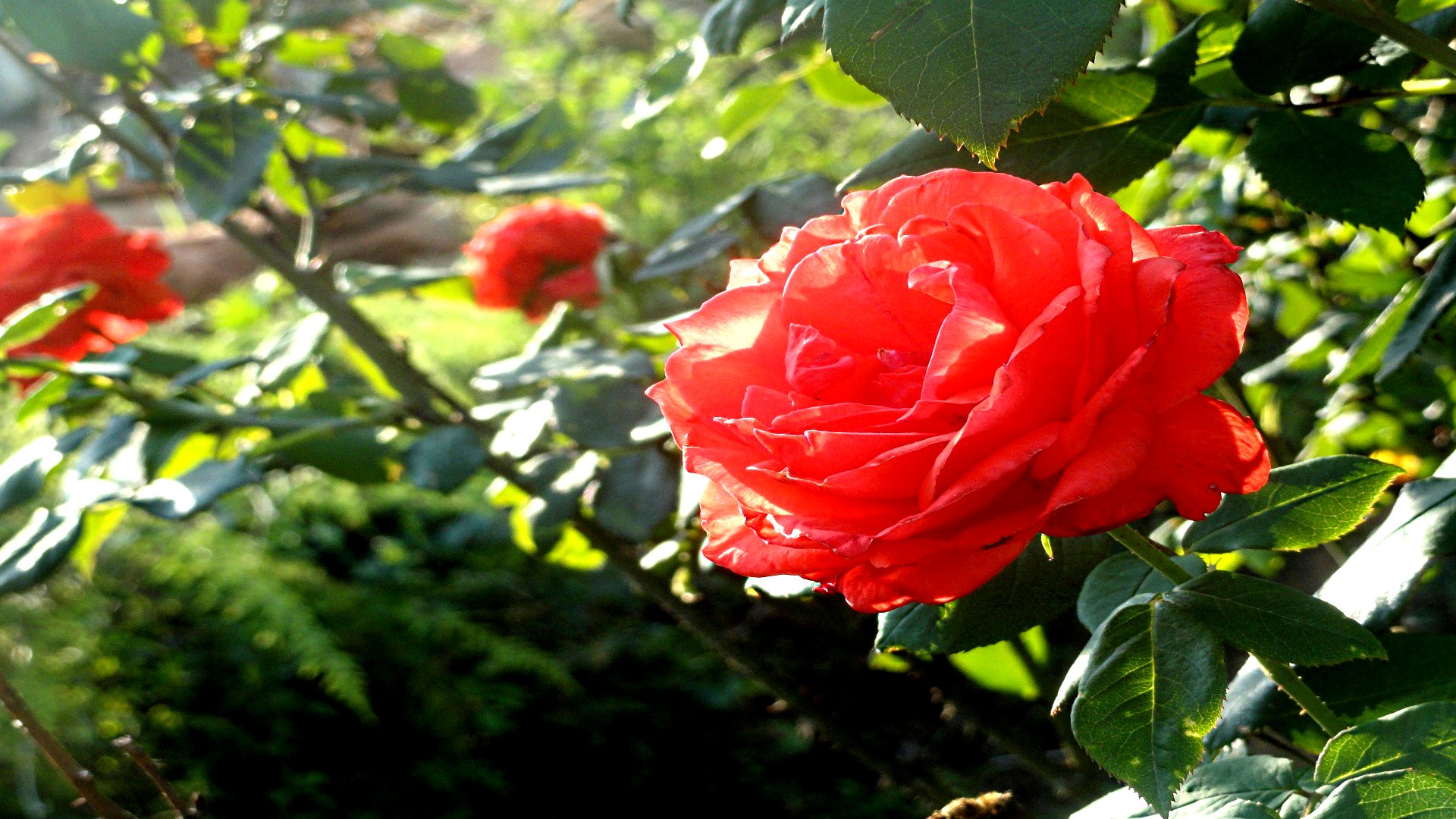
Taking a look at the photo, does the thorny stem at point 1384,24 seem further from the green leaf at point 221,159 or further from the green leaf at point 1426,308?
the green leaf at point 221,159

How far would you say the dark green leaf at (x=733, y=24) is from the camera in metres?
0.62

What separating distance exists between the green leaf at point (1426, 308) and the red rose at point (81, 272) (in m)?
1.11

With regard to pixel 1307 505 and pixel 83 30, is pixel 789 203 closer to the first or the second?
pixel 1307 505

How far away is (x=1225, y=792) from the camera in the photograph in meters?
0.44

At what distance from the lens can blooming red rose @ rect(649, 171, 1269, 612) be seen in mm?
352

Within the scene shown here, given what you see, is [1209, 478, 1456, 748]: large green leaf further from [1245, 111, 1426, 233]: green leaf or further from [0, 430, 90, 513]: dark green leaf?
[0, 430, 90, 513]: dark green leaf

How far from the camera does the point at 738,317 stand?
43 centimetres

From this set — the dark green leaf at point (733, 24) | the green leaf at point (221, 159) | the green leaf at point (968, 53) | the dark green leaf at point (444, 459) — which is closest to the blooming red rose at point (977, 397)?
the green leaf at point (968, 53)

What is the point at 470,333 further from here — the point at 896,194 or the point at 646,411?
the point at 896,194

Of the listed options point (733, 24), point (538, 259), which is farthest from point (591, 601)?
point (733, 24)

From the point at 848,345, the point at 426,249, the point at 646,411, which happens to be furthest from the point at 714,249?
the point at 426,249

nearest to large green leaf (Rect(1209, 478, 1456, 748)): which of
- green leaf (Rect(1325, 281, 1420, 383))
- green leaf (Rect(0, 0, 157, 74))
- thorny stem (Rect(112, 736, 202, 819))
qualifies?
green leaf (Rect(1325, 281, 1420, 383))

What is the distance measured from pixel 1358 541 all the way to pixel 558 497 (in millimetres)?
736

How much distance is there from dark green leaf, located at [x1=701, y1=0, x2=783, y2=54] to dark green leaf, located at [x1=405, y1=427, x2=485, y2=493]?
1.42 ft
